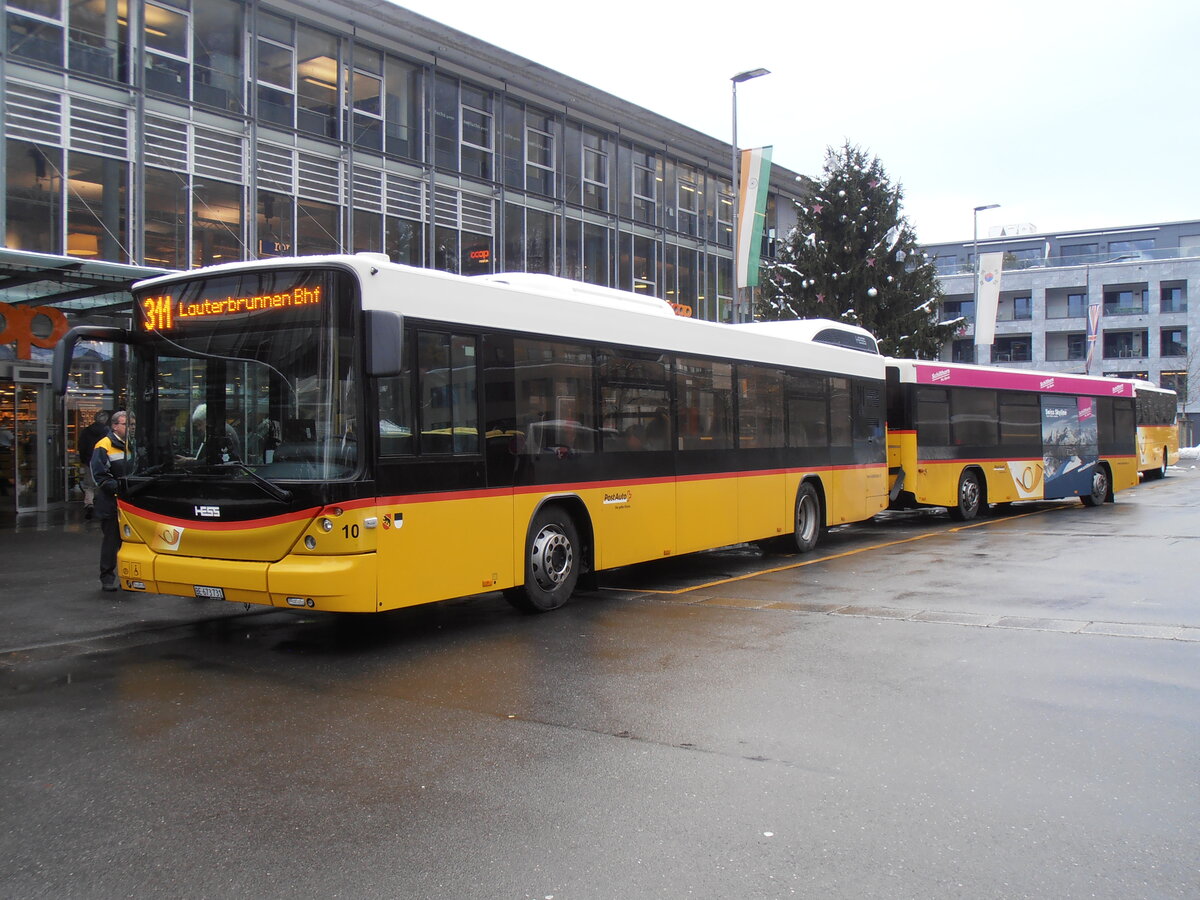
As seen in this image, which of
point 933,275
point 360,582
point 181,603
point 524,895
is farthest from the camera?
point 933,275

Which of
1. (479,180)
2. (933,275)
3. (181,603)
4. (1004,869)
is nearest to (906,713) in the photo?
(1004,869)

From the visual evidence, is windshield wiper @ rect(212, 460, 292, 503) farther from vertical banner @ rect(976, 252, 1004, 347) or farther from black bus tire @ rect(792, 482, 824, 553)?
vertical banner @ rect(976, 252, 1004, 347)

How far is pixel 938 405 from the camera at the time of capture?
1977 cm

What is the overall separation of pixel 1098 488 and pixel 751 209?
421 inches

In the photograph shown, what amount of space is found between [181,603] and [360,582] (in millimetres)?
4033

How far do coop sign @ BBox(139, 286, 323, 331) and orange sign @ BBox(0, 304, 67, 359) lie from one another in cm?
1133

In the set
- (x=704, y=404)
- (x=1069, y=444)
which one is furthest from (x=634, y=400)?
(x=1069, y=444)

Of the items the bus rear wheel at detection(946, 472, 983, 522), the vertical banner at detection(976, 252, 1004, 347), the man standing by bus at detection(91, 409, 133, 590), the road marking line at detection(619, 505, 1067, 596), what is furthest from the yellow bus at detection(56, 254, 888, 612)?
the vertical banner at detection(976, 252, 1004, 347)

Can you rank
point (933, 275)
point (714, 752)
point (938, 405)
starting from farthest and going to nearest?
point (933, 275) < point (938, 405) < point (714, 752)

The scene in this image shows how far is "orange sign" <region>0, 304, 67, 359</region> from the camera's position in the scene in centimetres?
1783

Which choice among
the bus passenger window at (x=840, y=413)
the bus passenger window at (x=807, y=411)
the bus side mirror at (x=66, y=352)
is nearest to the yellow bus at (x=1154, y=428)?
the bus passenger window at (x=840, y=413)

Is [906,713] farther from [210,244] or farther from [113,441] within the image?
[210,244]

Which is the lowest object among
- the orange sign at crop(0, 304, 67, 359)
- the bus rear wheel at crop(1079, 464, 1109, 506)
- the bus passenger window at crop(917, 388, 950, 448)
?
the bus rear wheel at crop(1079, 464, 1109, 506)

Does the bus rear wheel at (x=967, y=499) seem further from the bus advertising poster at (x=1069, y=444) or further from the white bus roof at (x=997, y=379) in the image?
the bus advertising poster at (x=1069, y=444)
